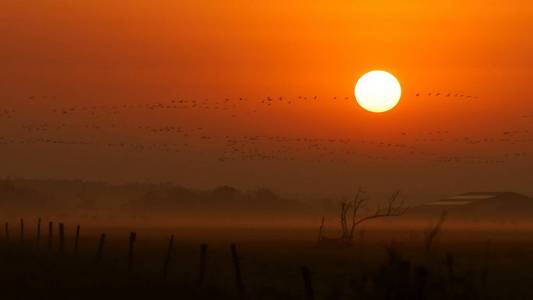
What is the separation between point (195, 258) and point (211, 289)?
2589 cm

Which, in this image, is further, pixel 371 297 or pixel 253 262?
pixel 253 262

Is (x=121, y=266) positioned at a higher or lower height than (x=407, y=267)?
higher

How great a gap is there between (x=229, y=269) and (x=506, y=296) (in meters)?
15.1

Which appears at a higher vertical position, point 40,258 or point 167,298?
point 40,258

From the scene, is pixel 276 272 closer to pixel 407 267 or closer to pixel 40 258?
pixel 40 258

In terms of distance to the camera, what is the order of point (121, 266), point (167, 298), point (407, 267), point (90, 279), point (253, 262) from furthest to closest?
point (253, 262) → point (121, 266) → point (90, 279) → point (167, 298) → point (407, 267)

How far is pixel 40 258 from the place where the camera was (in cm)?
4728

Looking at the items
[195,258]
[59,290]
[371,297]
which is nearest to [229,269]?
[195,258]

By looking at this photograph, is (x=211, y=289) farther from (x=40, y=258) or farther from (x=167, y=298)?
(x=40, y=258)

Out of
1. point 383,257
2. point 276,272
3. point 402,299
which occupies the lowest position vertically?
point 402,299

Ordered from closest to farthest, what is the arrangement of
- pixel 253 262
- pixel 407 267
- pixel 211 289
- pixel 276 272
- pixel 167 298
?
pixel 407 267 < pixel 167 298 < pixel 211 289 < pixel 276 272 < pixel 253 262

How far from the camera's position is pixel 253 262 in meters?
58.1

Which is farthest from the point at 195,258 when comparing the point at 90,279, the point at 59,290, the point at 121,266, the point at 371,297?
the point at 371,297

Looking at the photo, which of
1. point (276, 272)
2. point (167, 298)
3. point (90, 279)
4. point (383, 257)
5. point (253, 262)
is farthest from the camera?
point (383, 257)
